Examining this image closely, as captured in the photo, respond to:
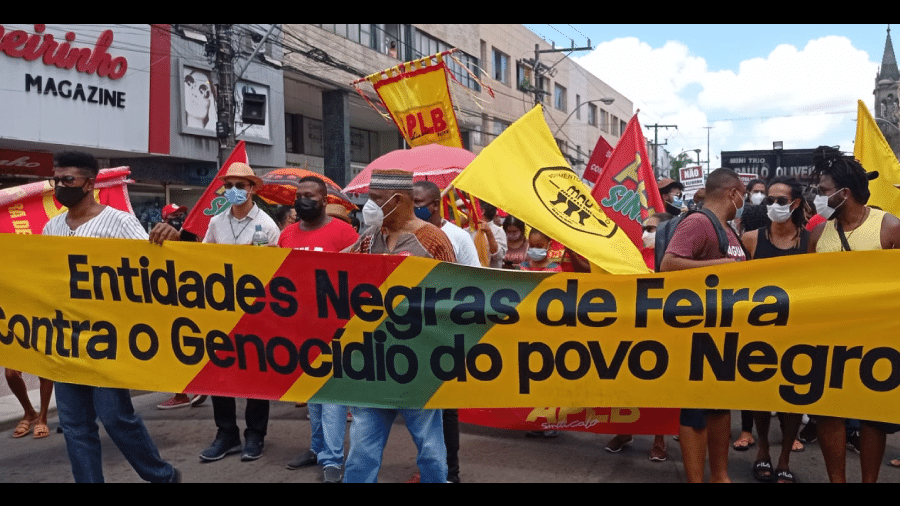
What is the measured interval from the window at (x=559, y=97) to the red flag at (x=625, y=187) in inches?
1790

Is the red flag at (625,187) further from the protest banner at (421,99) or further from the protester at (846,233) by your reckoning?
the protest banner at (421,99)

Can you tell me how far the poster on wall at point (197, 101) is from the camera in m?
19.0

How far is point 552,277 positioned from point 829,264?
53.1 inches

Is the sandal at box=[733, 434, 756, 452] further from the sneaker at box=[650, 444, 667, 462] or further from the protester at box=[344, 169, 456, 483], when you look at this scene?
the protester at box=[344, 169, 456, 483]

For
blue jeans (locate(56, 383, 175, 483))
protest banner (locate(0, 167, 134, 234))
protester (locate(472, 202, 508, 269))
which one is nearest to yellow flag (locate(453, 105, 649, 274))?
blue jeans (locate(56, 383, 175, 483))

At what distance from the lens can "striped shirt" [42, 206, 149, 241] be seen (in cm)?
443

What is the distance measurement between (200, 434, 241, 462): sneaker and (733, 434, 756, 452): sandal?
3479 millimetres

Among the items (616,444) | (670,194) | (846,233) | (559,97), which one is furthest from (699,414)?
(559,97)

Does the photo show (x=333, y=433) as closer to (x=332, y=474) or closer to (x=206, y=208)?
(x=332, y=474)

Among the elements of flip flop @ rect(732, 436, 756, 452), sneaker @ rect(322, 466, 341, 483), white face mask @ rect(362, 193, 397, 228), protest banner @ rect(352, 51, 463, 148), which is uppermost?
protest banner @ rect(352, 51, 463, 148)

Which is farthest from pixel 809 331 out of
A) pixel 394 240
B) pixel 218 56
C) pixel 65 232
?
pixel 218 56
